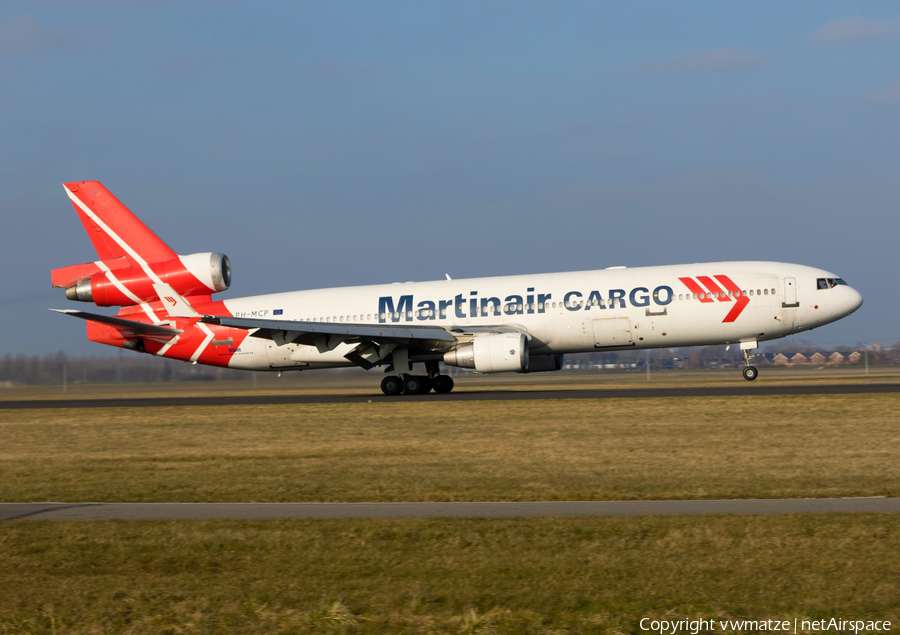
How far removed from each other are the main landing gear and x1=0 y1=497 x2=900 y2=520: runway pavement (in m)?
22.0

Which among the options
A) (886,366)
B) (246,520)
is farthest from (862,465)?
(886,366)

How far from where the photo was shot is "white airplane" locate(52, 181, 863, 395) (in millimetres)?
31266

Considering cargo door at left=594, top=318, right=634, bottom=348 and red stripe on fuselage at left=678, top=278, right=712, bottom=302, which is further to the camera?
cargo door at left=594, top=318, right=634, bottom=348

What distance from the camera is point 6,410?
30938mm

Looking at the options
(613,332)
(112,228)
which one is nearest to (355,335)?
(613,332)

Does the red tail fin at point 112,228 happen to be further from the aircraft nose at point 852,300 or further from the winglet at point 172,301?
the aircraft nose at point 852,300

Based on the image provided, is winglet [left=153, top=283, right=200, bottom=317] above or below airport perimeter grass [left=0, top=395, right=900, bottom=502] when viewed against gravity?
above

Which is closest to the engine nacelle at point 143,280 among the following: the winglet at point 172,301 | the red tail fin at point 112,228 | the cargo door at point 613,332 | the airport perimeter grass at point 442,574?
the winglet at point 172,301

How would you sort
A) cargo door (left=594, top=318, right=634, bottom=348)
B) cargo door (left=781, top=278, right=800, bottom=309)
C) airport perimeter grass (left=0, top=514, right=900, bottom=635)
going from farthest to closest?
cargo door (left=594, top=318, right=634, bottom=348)
cargo door (left=781, top=278, right=800, bottom=309)
airport perimeter grass (left=0, top=514, right=900, bottom=635)

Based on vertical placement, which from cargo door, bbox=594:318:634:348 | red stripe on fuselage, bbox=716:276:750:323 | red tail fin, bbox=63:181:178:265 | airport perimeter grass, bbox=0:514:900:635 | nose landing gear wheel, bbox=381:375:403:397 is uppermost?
red tail fin, bbox=63:181:178:265

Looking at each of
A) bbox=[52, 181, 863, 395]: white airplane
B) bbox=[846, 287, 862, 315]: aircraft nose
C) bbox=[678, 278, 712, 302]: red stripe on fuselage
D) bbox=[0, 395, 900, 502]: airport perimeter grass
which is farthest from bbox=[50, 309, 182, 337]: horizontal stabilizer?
bbox=[846, 287, 862, 315]: aircraft nose

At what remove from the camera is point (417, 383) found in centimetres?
3384

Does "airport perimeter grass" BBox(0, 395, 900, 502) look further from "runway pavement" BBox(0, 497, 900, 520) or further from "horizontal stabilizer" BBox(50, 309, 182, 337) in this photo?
"horizontal stabilizer" BBox(50, 309, 182, 337)

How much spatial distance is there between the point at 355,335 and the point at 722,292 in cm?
1321
